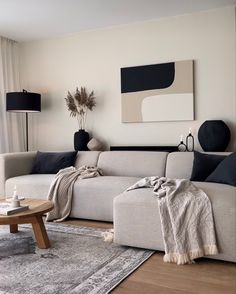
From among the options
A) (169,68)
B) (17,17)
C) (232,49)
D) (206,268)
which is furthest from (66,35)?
(206,268)

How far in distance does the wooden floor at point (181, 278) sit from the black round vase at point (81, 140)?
7.63 ft

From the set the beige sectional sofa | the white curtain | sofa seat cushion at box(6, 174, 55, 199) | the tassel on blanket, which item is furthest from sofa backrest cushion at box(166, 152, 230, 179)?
the white curtain

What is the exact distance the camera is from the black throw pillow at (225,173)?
9.10 ft

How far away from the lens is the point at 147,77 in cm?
423

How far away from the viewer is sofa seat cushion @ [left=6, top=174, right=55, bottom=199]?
3.67m

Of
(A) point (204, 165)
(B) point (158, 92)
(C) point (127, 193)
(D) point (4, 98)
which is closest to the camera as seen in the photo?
(C) point (127, 193)

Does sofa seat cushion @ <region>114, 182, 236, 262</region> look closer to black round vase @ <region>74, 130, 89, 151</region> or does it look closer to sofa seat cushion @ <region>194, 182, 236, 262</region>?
sofa seat cushion @ <region>194, 182, 236, 262</region>

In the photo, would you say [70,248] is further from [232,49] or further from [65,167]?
[232,49]

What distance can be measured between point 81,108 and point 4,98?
3.81 feet

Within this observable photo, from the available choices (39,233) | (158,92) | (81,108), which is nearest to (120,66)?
(158,92)

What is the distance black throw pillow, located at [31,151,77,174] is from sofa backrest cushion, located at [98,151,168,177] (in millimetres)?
383

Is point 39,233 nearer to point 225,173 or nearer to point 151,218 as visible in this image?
point 151,218

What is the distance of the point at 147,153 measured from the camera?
12.7 feet

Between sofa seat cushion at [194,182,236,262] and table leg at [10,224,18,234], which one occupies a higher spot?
sofa seat cushion at [194,182,236,262]
